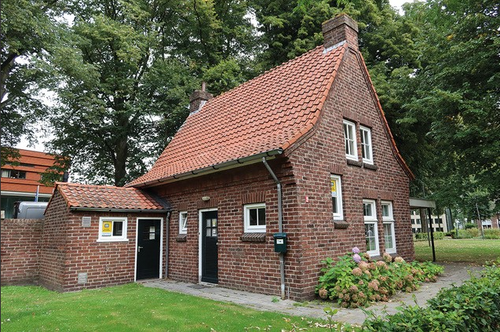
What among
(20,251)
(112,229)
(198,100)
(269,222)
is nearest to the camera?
(269,222)

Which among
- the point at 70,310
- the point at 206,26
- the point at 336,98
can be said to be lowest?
the point at 70,310

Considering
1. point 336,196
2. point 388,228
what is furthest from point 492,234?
point 336,196

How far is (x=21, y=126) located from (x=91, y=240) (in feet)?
40.9

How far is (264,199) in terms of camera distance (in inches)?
367

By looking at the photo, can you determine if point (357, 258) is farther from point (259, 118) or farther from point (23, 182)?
point (23, 182)

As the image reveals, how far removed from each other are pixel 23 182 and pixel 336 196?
31741 mm

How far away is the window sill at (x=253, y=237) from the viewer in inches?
363

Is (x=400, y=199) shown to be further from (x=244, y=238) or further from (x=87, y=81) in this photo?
(x=87, y=81)

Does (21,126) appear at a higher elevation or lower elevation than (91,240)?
higher

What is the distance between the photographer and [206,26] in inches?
868

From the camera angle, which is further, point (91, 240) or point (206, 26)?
point (206, 26)

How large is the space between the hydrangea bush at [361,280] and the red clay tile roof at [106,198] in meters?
6.79

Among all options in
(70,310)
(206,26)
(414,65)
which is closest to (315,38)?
(414,65)

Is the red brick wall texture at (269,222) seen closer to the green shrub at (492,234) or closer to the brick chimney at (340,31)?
the brick chimney at (340,31)
